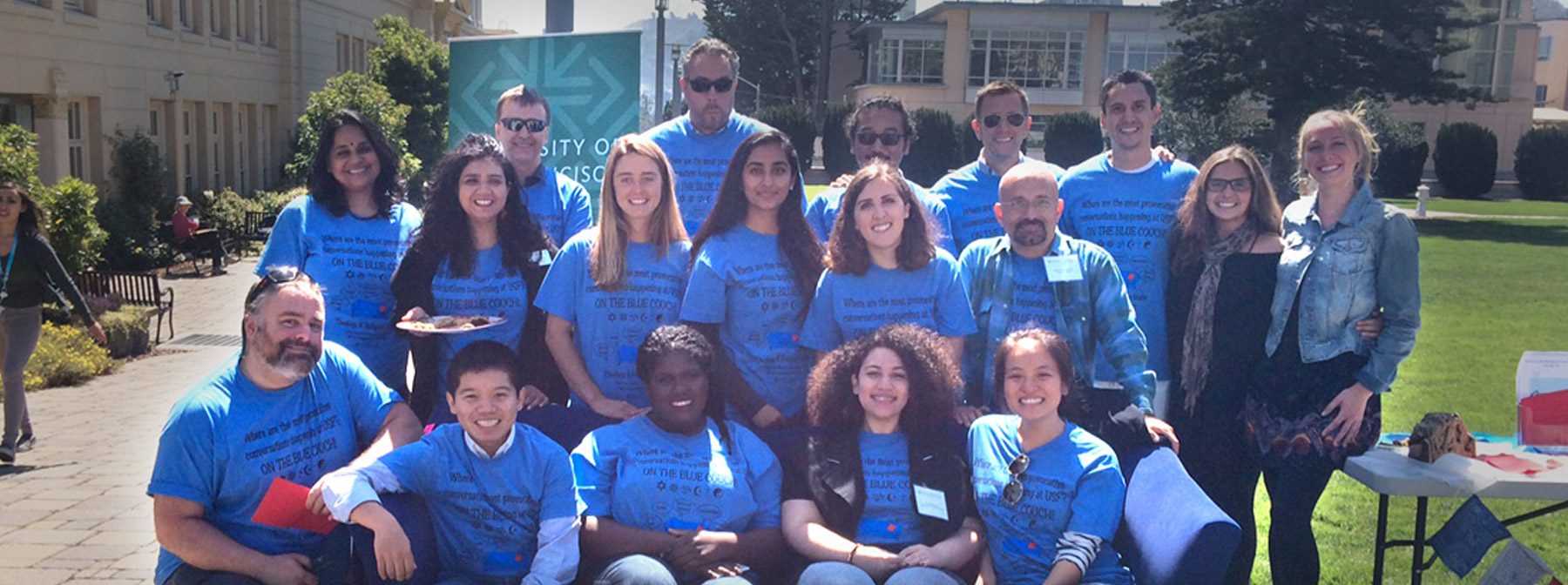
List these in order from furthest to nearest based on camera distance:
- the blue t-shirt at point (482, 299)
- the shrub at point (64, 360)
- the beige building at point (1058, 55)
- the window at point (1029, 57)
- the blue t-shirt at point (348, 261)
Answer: the window at point (1029, 57) < the beige building at point (1058, 55) < the shrub at point (64, 360) < the blue t-shirt at point (348, 261) < the blue t-shirt at point (482, 299)

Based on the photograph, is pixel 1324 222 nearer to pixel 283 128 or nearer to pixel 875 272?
pixel 875 272

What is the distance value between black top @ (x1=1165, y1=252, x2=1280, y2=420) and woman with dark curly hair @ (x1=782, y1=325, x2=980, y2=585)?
120 cm

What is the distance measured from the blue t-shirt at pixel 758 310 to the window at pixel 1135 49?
59.9 meters

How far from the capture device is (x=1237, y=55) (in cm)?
3809

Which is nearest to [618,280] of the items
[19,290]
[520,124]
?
[520,124]

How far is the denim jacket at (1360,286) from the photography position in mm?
4328

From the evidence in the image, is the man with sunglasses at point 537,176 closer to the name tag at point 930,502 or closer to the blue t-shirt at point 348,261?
the blue t-shirt at point 348,261

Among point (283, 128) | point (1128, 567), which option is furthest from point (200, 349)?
point (283, 128)

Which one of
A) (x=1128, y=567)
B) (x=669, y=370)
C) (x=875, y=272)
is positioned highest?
(x=875, y=272)

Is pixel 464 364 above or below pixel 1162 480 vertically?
above

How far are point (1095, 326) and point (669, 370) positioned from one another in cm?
163

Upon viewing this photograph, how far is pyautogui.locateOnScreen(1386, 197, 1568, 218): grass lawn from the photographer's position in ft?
130

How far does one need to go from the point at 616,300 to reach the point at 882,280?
1.00 meters

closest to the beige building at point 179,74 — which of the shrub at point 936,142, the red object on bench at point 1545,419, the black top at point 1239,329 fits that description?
the black top at point 1239,329
